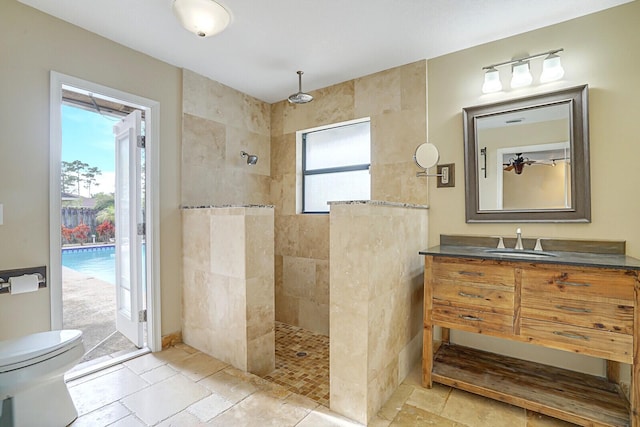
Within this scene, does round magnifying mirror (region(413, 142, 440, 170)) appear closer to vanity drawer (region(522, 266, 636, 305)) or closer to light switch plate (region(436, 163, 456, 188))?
light switch plate (region(436, 163, 456, 188))

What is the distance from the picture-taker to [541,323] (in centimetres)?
160

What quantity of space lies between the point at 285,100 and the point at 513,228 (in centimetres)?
275

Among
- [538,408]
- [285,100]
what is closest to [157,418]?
[538,408]

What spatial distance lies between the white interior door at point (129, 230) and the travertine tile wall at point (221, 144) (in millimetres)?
381

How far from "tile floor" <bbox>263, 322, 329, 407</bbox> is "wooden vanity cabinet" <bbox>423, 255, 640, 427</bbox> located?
0.78 metres

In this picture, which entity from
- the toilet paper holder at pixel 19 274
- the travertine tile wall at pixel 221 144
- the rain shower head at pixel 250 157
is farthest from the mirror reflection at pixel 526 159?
the toilet paper holder at pixel 19 274

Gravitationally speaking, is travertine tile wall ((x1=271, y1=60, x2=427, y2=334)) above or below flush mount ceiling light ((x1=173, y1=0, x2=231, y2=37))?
below

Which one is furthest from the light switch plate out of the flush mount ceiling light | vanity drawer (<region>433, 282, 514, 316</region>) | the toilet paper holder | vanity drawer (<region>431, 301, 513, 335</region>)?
the toilet paper holder

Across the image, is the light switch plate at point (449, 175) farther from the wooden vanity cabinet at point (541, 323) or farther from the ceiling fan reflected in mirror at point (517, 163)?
the wooden vanity cabinet at point (541, 323)

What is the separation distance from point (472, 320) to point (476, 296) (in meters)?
0.16

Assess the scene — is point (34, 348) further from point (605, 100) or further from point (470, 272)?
point (605, 100)

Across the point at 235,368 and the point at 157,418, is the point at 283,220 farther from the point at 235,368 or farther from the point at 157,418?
the point at 157,418

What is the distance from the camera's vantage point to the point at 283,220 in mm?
3492

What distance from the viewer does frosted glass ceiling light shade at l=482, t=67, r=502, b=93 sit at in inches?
86.6
